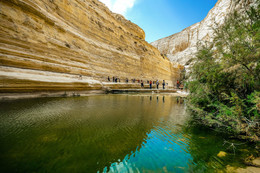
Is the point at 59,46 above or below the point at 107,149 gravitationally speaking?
above

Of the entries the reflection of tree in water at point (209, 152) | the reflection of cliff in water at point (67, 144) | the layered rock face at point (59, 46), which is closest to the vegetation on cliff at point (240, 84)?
the reflection of tree in water at point (209, 152)

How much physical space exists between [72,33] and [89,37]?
2.74m

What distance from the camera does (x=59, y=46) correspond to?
398 inches

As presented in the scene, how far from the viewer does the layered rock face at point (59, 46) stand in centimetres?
685

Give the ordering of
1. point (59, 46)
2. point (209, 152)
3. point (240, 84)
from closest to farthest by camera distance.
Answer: point (209, 152)
point (240, 84)
point (59, 46)

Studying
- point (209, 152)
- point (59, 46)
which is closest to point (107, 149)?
point (209, 152)

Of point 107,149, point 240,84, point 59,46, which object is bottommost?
point 107,149

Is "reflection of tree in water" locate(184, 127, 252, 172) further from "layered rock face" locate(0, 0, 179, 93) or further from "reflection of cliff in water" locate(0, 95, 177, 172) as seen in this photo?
"layered rock face" locate(0, 0, 179, 93)

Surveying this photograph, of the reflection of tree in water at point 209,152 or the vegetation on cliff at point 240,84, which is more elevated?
the vegetation on cliff at point 240,84

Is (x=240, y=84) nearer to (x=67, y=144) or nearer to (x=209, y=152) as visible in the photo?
(x=209, y=152)

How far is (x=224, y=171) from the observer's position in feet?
4.83

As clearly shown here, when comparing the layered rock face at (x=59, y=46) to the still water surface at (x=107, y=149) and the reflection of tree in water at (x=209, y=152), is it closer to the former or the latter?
the still water surface at (x=107, y=149)

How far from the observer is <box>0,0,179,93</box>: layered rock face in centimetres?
685

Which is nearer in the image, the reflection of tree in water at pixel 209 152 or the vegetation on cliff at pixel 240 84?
the reflection of tree in water at pixel 209 152
